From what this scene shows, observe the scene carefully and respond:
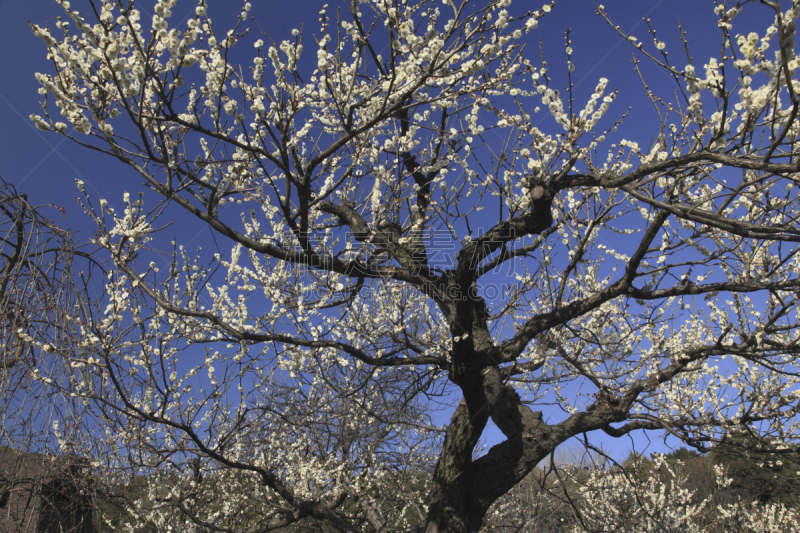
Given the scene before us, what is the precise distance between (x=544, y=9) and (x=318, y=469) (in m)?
6.38

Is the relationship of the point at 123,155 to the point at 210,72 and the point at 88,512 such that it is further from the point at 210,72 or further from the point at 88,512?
the point at 88,512

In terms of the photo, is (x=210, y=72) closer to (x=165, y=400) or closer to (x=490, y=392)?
(x=165, y=400)

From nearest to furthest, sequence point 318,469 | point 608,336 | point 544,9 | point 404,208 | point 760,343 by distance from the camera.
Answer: point 544,9 < point 760,343 < point 404,208 < point 608,336 < point 318,469

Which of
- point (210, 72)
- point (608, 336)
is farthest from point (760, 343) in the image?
point (210, 72)

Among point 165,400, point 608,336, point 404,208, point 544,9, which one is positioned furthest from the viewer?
point 608,336

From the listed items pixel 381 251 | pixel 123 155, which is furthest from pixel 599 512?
pixel 123 155

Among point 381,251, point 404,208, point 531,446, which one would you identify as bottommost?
point 531,446

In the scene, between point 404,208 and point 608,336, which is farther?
point 608,336

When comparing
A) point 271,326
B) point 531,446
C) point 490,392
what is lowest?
point 531,446

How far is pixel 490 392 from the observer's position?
12.6 ft

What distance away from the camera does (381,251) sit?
388 cm

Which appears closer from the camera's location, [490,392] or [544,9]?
[544,9]

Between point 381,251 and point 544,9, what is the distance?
7.06 ft

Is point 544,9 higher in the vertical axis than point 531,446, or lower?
higher
